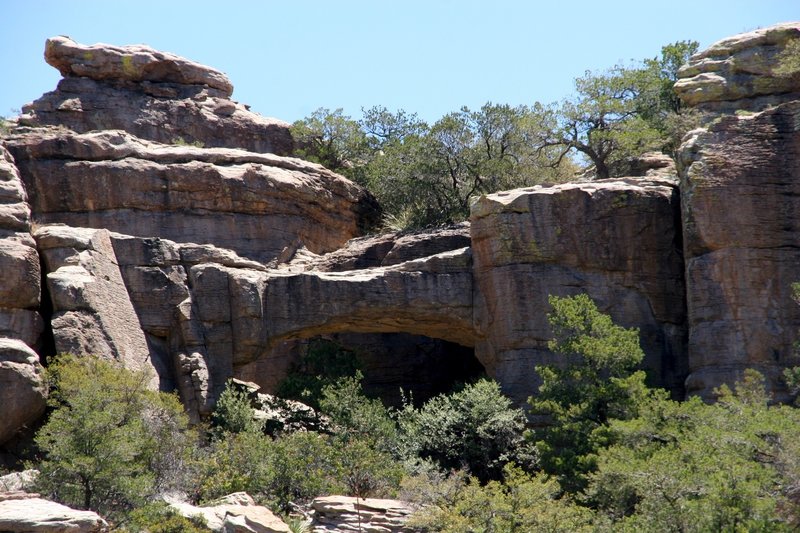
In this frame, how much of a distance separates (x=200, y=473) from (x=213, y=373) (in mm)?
6285

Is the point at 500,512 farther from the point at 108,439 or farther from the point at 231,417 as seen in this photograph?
the point at 231,417

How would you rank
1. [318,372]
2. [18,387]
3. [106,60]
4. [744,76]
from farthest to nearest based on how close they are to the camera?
[106,60] → [744,76] → [318,372] → [18,387]

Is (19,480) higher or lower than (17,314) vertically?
lower

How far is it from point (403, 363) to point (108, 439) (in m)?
18.0

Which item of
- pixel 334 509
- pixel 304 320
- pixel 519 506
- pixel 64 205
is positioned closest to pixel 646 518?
pixel 519 506

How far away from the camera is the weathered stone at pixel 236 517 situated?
24953 mm

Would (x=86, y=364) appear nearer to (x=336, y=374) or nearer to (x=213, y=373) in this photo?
(x=213, y=373)

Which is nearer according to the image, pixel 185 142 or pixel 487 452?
pixel 487 452

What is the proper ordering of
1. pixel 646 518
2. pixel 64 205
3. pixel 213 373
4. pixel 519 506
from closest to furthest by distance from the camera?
pixel 646 518
pixel 519 506
pixel 213 373
pixel 64 205

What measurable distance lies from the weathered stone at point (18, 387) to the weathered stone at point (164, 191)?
33.4 feet

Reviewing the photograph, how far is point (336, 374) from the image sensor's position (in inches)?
1465

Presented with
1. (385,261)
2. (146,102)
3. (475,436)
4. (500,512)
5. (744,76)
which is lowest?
(500,512)

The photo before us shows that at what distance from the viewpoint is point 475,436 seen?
3431cm

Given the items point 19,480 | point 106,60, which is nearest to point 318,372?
point 19,480
